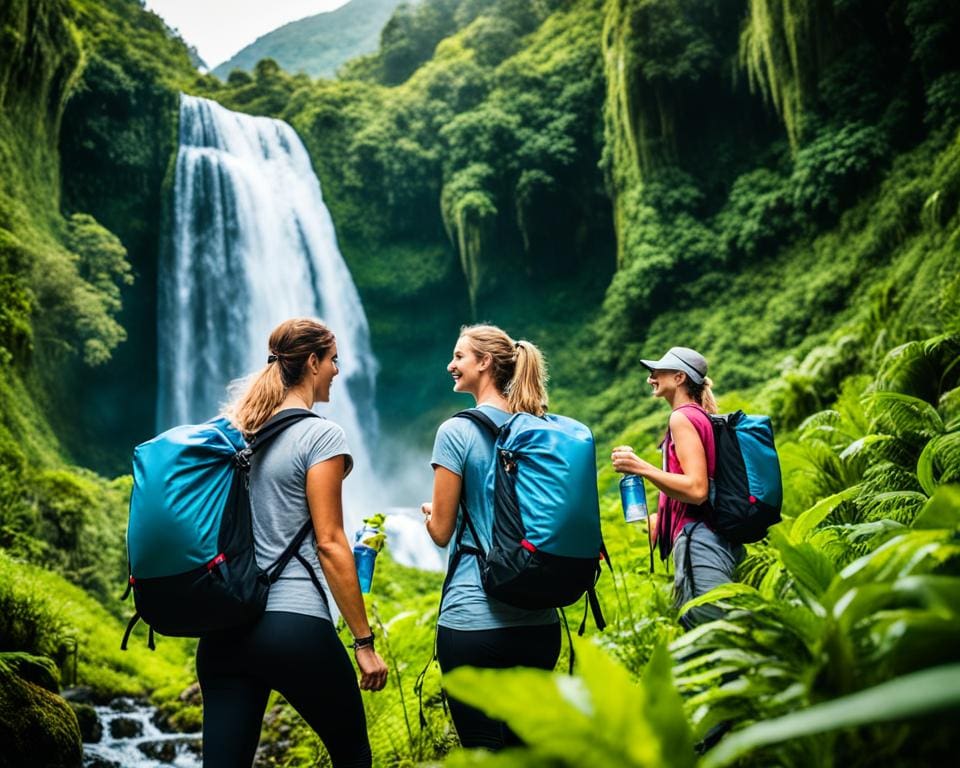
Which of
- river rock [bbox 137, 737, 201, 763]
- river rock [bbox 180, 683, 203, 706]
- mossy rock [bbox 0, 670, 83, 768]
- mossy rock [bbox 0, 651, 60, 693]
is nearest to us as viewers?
mossy rock [bbox 0, 670, 83, 768]

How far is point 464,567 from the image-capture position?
196cm

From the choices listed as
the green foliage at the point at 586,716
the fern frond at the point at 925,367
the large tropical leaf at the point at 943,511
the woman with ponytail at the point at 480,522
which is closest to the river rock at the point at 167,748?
the woman with ponytail at the point at 480,522

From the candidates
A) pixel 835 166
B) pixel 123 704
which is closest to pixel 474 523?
pixel 123 704

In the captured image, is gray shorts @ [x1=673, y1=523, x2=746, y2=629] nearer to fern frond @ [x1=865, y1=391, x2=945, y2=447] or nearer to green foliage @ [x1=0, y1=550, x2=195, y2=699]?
fern frond @ [x1=865, y1=391, x2=945, y2=447]

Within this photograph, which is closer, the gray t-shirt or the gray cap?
the gray t-shirt

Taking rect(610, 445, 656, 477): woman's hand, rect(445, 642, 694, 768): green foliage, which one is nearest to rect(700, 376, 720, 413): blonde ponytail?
rect(610, 445, 656, 477): woman's hand

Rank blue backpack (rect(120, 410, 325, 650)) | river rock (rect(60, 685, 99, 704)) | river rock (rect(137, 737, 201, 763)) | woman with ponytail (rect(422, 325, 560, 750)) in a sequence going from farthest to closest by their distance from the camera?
river rock (rect(60, 685, 99, 704))
river rock (rect(137, 737, 201, 763))
woman with ponytail (rect(422, 325, 560, 750))
blue backpack (rect(120, 410, 325, 650))

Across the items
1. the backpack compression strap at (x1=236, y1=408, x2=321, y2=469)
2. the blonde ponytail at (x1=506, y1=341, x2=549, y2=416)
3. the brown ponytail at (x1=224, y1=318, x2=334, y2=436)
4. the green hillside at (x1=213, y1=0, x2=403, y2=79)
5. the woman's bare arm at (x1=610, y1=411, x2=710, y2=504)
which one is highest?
the green hillside at (x1=213, y1=0, x2=403, y2=79)

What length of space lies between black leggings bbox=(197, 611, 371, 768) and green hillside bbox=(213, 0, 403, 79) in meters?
53.2

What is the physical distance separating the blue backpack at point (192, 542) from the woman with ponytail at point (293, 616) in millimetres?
59

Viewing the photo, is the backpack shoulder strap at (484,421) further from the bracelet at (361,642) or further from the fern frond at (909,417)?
the fern frond at (909,417)

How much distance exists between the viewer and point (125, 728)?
18.0ft

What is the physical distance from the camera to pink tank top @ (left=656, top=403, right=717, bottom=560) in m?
2.32

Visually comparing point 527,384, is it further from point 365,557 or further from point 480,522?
point 365,557
